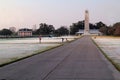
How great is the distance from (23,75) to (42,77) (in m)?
1.00

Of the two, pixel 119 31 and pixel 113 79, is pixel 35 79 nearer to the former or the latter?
pixel 113 79

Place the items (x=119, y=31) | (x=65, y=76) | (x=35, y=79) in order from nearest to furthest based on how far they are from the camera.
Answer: (x=35, y=79) < (x=65, y=76) < (x=119, y=31)

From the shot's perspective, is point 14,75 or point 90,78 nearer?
point 90,78

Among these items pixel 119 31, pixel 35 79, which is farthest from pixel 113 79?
pixel 119 31

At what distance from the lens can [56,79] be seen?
12070mm

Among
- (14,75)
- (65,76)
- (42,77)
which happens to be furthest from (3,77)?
(65,76)

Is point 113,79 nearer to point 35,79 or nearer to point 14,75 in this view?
point 35,79

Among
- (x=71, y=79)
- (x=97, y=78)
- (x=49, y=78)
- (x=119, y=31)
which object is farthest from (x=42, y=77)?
(x=119, y=31)

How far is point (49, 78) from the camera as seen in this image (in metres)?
12.3

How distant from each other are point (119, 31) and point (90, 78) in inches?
5702

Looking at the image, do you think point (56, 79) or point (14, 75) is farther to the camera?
point (14, 75)

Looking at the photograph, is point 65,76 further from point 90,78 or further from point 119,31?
point 119,31

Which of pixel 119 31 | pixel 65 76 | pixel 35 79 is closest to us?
pixel 35 79

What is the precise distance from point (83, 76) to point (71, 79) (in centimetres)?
103
